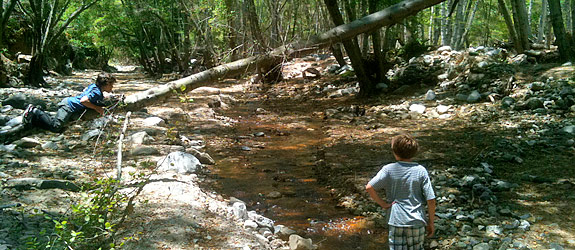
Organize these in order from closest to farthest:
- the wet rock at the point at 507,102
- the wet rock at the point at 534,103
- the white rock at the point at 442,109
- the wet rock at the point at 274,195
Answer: the wet rock at the point at 274,195 < the wet rock at the point at 534,103 < the wet rock at the point at 507,102 < the white rock at the point at 442,109

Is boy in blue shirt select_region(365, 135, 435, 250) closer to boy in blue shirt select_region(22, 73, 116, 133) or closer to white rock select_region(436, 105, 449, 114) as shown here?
boy in blue shirt select_region(22, 73, 116, 133)

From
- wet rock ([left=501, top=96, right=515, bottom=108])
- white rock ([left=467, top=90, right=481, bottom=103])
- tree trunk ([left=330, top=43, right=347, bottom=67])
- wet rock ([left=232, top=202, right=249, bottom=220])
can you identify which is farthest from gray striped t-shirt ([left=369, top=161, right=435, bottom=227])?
tree trunk ([left=330, top=43, right=347, bottom=67])

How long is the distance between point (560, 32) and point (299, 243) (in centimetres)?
855

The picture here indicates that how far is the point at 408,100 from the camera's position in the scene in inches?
417

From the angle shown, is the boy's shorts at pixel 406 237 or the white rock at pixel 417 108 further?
the white rock at pixel 417 108

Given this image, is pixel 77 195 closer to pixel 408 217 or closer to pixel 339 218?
pixel 339 218

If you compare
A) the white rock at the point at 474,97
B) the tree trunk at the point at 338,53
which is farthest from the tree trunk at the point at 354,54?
the tree trunk at the point at 338,53

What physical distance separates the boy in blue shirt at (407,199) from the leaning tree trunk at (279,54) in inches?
103

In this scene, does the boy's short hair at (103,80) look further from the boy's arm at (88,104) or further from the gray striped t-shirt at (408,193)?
the gray striped t-shirt at (408,193)

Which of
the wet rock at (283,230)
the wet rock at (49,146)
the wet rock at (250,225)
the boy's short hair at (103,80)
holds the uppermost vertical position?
the boy's short hair at (103,80)

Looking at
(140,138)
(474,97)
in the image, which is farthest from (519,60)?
(140,138)

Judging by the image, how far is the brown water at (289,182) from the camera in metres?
4.30

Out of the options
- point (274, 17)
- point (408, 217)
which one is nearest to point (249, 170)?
point (274, 17)

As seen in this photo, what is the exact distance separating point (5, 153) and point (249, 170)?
3.36 metres
